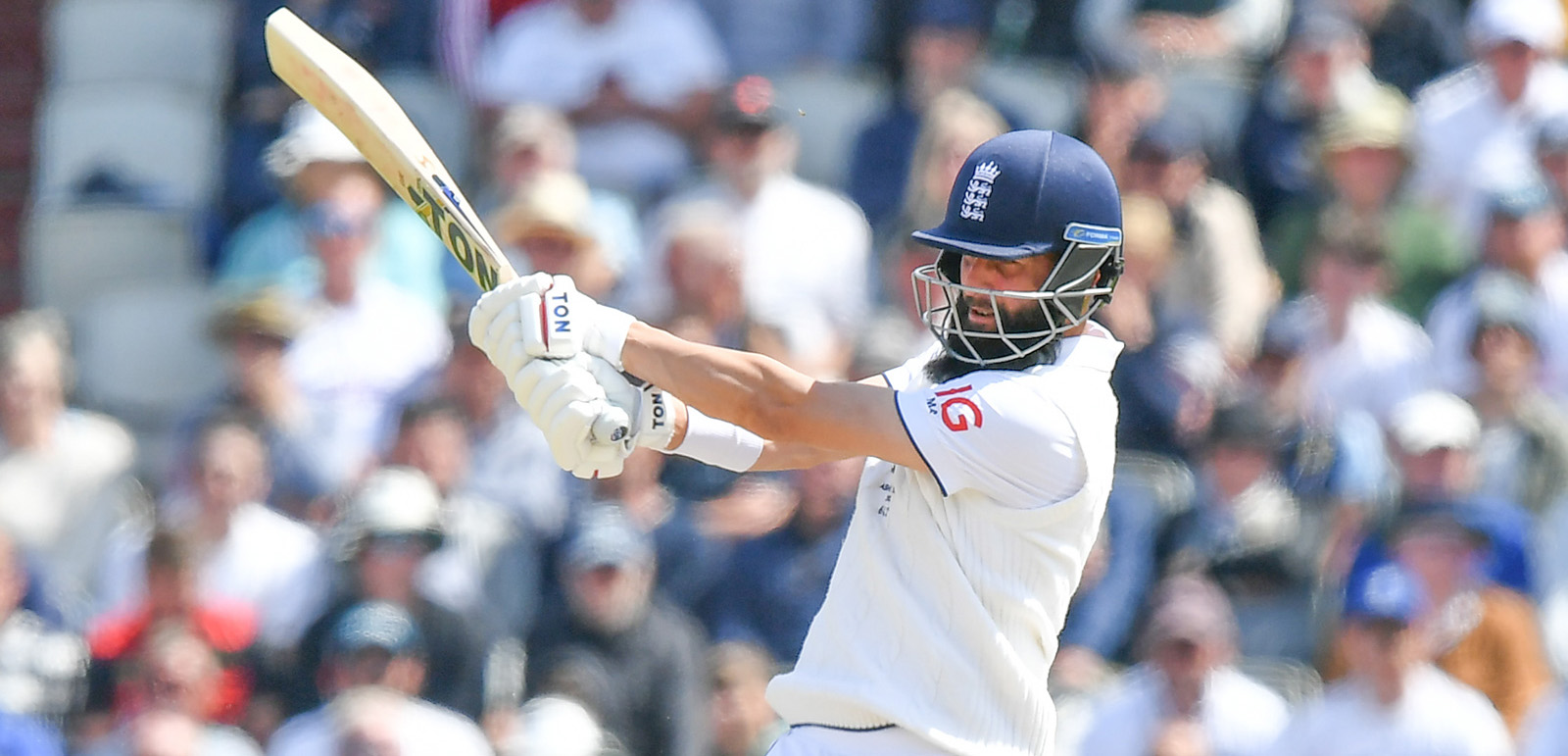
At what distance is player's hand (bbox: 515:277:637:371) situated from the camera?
434cm

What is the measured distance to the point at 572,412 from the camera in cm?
428

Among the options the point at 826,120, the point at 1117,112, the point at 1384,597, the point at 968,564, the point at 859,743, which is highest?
the point at 968,564

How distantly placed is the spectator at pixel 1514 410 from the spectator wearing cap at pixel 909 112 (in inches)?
78.2

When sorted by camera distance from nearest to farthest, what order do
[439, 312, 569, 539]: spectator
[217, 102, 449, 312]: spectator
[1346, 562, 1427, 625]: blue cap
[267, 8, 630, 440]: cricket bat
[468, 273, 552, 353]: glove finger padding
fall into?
[468, 273, 552, 353]: glove finger padding
[267, 8, 630, 440]: cricket bat
[1346, 562, 1427, 625]: blue cap
[439, 312, 569, 539]: spectator
[217, 102, 449, 312]: spectator

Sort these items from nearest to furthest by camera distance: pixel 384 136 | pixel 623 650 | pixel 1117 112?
1. pixel 384 136
2. pixel 623 650
3. pixel 1117 112

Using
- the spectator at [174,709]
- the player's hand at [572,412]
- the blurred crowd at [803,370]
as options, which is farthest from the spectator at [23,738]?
the player's hand at [572,412]

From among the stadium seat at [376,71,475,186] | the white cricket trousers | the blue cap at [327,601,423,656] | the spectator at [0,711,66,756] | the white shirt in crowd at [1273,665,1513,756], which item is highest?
the white cricket trousers

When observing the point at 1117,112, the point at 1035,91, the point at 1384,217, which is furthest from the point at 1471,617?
the point at 1035,91

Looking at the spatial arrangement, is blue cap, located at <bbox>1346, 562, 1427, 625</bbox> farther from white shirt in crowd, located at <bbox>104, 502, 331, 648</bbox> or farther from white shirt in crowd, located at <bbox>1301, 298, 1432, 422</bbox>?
white shirt in crowd, located at <bbox>104, 502, 331, 648</bbox>

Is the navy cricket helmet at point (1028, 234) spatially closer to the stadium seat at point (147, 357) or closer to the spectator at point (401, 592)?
the spectator at point (401, 592)

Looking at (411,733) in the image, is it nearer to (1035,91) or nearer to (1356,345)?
(1356,345)

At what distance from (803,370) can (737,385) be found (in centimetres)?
396

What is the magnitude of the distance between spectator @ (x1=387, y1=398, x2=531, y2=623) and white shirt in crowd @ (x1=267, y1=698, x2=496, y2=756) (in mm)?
432

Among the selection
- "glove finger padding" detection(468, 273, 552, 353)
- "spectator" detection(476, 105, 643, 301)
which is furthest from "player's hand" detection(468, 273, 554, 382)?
"spectator" detection(476, 105, 643, 301)
